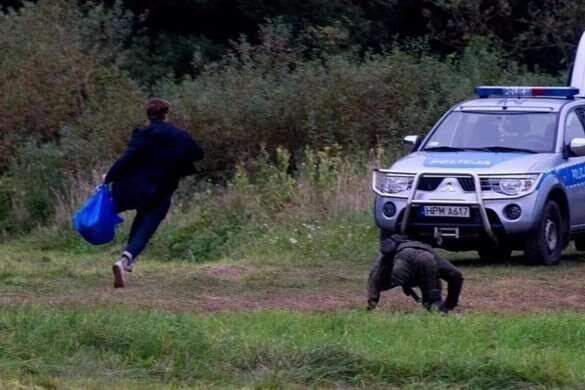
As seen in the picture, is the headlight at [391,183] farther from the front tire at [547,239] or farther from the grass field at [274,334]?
the grass field at [274,334]

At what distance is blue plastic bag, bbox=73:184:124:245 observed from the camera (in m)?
14.0

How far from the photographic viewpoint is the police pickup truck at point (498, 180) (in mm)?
15430

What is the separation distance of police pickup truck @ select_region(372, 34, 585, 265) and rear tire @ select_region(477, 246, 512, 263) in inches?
0.4

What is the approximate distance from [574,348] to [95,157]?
13621 millimetres

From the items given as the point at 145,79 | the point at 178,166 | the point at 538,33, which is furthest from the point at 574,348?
the point at 145,79

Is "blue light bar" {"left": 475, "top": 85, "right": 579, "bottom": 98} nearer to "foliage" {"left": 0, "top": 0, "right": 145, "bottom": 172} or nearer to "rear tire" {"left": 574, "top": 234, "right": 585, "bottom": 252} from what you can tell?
"rear tire" {"left": 574, "top": 234, "right": 585, "bottom": 252}

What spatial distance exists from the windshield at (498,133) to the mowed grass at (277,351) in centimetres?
555

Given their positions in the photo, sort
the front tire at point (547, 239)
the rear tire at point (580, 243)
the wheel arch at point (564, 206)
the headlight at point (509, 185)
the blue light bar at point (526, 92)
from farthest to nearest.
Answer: the rear tire at point (580, 243) < the blue light bar at point (526, 92) < the wheel arch at point (564, 206) < the front tire at point (547, 239) < the headlight at point (509, 185)

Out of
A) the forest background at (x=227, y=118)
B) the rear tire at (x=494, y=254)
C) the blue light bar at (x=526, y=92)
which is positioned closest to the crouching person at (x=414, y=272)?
the rear tire at (x=494, y=254)

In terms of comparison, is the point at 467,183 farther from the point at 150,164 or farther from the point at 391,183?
the point at 150,164

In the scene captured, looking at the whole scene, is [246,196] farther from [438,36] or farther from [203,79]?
[438,36]

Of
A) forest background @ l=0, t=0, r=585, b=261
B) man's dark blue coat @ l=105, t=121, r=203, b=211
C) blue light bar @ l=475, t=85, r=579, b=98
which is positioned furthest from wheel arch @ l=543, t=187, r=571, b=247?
man's dark blue coat @ l=105, t=121, r=203, b=211

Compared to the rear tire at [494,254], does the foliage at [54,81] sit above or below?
above

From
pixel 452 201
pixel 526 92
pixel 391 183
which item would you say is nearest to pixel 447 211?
pixel 452 201
